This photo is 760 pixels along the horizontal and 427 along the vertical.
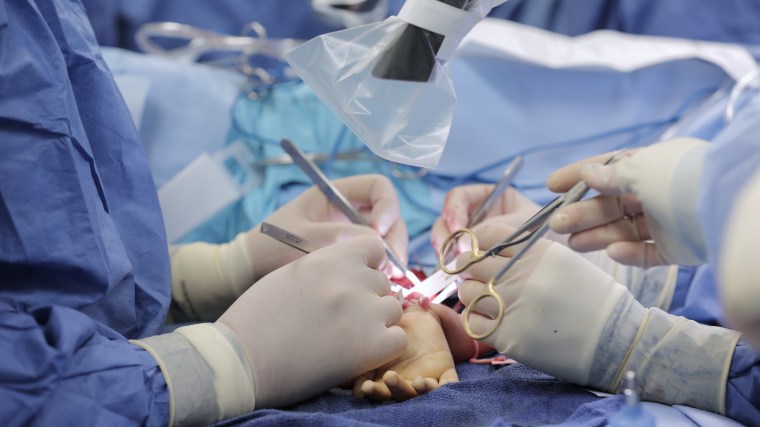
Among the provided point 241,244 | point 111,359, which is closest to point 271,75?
point 241,244

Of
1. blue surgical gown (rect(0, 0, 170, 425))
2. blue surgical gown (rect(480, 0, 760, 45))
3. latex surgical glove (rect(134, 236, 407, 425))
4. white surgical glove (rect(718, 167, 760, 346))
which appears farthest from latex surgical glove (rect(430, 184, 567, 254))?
blue surgical gown (rect(480, 0, 760, 45))

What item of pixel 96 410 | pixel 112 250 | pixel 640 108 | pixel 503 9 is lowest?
pixel 96 410

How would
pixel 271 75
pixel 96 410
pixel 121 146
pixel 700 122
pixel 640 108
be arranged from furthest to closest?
pixel 271 75, pixel 640 108, pixel 700 122, pixel 121 146, pixel 96 410

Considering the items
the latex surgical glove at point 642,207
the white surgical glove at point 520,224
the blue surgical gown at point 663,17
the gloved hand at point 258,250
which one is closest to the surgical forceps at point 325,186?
the gloved hand at point 258,250

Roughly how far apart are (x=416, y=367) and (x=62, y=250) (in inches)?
19.8

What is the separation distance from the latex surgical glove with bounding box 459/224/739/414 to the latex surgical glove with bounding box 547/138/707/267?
5cm

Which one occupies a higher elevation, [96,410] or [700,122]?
[700,122]

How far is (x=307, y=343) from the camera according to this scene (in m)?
1.04

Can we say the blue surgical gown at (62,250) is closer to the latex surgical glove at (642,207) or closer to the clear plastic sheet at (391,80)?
the clear plastic sheet at (391,80)

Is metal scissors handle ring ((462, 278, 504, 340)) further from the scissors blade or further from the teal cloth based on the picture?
the teal cloth

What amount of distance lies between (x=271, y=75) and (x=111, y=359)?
112 cm

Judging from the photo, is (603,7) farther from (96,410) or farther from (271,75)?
(96,410)

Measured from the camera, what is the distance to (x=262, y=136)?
5.50 ft

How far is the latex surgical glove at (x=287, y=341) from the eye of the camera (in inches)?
38.6
